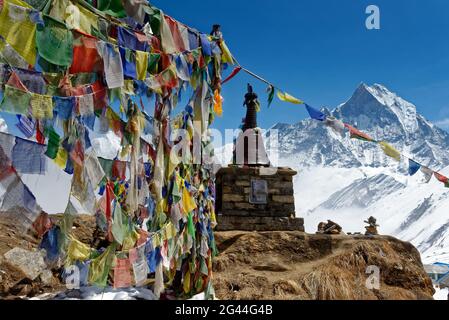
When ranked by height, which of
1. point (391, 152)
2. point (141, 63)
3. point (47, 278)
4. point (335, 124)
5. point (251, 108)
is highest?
point (251, 108)

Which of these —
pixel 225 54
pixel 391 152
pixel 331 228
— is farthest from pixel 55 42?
pixel 331 228

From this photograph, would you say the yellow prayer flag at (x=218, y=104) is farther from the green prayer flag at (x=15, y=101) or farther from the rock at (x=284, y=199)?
the rock at (x=284, y=199)

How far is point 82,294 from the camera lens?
7648mm

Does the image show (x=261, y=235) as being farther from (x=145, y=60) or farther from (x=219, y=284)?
(x=145, y=60)

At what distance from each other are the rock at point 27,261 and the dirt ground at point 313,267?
386 centimetres

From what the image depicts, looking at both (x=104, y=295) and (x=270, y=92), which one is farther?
(x=270, y=92)

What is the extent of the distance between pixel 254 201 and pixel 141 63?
10.6 meters

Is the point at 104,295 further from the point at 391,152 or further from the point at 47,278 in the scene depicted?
the point at 391,152

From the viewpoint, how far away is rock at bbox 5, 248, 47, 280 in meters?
8.91

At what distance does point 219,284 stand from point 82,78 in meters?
6.11

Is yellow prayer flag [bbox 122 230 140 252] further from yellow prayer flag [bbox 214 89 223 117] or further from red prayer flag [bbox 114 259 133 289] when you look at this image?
yellow prayer flag [bbox 214 89 223 117]

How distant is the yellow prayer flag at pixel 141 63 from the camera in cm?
544

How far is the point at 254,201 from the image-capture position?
15.5m
